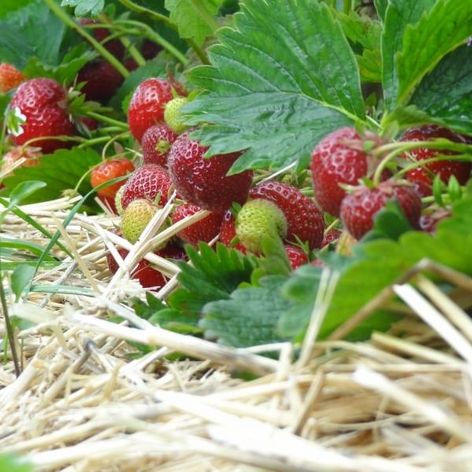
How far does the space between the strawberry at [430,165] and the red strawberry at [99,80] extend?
3.29 ft

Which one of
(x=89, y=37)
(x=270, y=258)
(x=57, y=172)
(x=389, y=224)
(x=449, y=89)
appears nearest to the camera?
(x=389, y=224)

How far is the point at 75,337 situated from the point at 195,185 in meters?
0.21

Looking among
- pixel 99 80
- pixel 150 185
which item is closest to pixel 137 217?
pixel 150 185

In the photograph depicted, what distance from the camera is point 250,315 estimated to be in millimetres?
817


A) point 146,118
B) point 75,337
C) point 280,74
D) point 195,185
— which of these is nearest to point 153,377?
point 75,337

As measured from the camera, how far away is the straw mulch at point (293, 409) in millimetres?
626

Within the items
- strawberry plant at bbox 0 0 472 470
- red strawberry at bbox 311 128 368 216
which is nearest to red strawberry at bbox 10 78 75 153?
strawberry plant at bbox 0 0 472 470

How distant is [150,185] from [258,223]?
0.24m

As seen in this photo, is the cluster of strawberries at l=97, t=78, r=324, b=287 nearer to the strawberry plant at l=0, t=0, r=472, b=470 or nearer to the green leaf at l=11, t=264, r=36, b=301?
the strawberry plant at l=0, t=0, r=472, b=470

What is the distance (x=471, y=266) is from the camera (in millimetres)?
725

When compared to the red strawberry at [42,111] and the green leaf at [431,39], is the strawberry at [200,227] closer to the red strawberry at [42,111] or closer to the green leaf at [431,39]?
the green leaf at [431,39]

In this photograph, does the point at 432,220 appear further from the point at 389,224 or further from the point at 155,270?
the point at 155,270

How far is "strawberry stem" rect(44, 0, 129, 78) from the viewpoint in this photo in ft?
5.66

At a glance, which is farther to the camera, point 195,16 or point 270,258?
point 195,16
